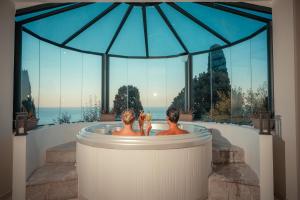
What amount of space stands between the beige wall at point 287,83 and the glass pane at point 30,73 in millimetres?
3996

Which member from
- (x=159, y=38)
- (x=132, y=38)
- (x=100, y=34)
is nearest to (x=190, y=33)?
(x=159, y=38)

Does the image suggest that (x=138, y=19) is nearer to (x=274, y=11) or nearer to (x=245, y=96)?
(x=274, y=11)

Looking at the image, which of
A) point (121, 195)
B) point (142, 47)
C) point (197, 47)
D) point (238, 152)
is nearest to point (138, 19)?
point (142, 47)

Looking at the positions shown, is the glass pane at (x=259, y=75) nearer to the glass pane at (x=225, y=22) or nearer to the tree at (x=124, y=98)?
the glass pane at (x=225, y=22)

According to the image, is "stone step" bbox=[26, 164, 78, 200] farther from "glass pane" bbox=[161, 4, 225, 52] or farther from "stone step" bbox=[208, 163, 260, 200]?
"glass pane" bbox=[161, 4, 225, 52]

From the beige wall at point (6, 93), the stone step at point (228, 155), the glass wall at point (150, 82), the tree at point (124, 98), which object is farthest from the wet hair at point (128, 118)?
the tree at point (124, 98)

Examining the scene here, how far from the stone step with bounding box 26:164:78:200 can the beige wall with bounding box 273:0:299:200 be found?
2675 mm

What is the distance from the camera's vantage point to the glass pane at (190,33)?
4.38m

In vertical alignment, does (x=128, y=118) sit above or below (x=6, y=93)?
below

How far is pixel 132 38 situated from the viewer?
5227mm

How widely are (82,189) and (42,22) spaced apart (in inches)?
126

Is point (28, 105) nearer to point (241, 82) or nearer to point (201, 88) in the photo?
point (201, 88)

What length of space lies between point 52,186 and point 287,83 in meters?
3.20

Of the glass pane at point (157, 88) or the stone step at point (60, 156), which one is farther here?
the glass pane at point (157, 88)
